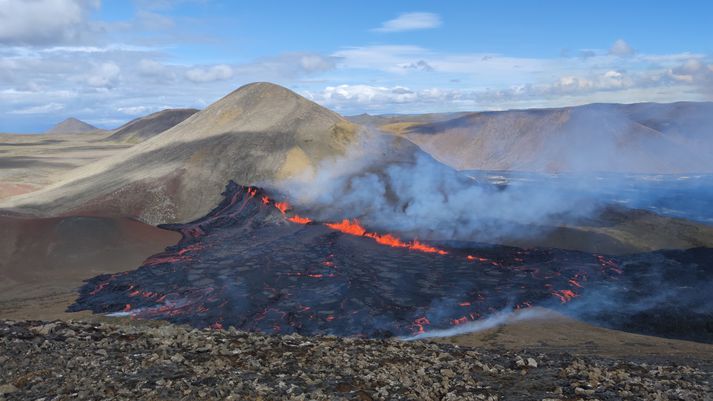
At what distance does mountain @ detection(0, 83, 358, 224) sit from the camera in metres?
51.3

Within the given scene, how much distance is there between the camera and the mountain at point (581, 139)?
115m

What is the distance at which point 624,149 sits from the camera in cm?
11875

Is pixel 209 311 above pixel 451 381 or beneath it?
beneath

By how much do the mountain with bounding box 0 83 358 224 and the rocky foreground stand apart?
123 feet

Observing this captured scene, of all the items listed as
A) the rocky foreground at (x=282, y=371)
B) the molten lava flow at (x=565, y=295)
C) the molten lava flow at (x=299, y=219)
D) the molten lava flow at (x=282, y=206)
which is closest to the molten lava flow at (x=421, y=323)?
the molten lava flow at (x=565, y=295)

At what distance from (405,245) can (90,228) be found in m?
23.7

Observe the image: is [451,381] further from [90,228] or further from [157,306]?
[90,228]

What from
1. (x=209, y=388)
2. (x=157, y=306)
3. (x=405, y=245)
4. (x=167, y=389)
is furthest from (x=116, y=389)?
(x=405, y=245)

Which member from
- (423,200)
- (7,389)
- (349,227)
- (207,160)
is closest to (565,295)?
(349,227)

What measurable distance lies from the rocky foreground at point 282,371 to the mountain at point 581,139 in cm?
10483

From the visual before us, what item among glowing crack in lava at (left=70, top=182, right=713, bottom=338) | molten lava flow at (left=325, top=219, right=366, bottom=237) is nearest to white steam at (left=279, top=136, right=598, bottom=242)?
molten lava flow at (left=325, top=219, right=366, bottom=237)

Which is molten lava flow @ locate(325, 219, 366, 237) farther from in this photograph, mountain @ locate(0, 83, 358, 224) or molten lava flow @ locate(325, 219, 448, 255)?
mountain @ locate(0, 83, 358, 224)

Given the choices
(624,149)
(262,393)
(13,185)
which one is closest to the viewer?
(262,393)

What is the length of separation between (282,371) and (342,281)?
21032 mm
